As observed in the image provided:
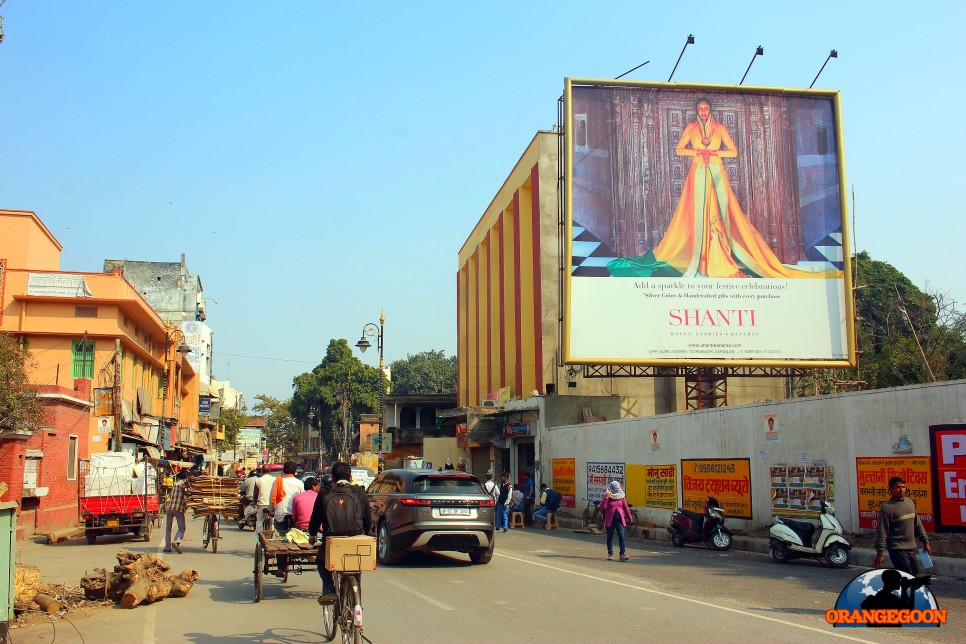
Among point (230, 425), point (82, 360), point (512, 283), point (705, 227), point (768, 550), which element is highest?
point (512, 283)

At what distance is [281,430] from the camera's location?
99750mm

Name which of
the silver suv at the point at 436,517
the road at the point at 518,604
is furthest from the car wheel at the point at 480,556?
the road at the point at 518,604

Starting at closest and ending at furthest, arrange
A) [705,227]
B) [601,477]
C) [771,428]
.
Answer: [771,428] < [601,477] < [705,227]

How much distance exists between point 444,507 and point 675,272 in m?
17.8

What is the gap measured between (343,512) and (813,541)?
1117cm

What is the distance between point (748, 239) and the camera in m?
30.1

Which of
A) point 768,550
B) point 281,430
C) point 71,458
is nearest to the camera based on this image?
point 768,550

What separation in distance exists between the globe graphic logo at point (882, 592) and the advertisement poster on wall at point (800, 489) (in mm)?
10334

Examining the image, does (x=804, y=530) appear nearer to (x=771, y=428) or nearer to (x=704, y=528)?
(x=704, y=528)

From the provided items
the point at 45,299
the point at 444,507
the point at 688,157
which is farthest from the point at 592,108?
the point at 45,299

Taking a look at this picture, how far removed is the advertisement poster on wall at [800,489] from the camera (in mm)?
17906

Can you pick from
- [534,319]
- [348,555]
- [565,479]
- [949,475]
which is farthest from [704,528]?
[534,319]

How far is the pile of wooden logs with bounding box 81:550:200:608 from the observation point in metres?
10.2

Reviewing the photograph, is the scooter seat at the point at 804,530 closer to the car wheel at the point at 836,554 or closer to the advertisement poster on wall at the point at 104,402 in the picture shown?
the car wheel at the point at 836,554
